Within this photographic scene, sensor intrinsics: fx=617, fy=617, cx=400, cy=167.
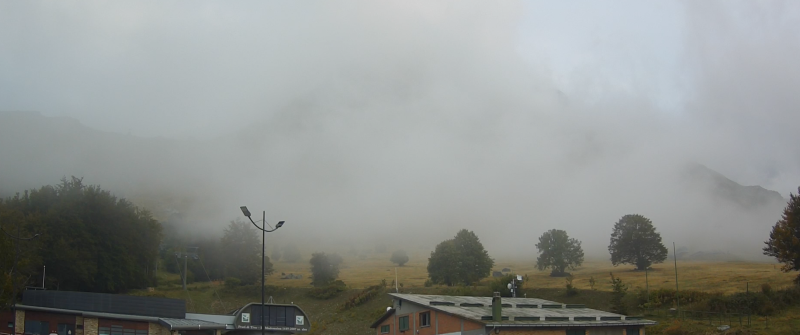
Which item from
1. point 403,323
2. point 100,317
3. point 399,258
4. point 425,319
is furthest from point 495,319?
point 399,258

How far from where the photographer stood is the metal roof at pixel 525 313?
4359 centimetres

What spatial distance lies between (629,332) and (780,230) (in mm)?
36195

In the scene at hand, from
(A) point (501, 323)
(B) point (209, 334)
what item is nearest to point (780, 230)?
(A) point (501, 323)

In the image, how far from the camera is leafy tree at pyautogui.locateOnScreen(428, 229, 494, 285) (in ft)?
336

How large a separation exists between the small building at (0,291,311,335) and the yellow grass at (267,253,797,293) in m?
48.4

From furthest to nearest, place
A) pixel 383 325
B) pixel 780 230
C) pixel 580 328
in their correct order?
pixel 780 230, pixel 383 325, pixel 580 328

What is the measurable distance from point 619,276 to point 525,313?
61.4m

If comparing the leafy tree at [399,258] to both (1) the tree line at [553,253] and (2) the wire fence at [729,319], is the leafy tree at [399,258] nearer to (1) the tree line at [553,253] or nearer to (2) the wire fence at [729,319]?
(1) the tree line at [553,253]

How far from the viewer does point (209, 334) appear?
56.9 m

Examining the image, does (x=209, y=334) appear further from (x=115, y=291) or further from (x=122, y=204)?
(x=122, y=204)

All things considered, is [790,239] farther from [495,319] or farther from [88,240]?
[88,240]

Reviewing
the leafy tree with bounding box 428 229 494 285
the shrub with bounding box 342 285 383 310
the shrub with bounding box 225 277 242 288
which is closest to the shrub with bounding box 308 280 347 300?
the shrub with bounding box 342 285 383 310

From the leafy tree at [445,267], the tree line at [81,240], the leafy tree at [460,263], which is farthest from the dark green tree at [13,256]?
the leafy tree at [460,263]

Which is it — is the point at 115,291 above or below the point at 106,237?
below
